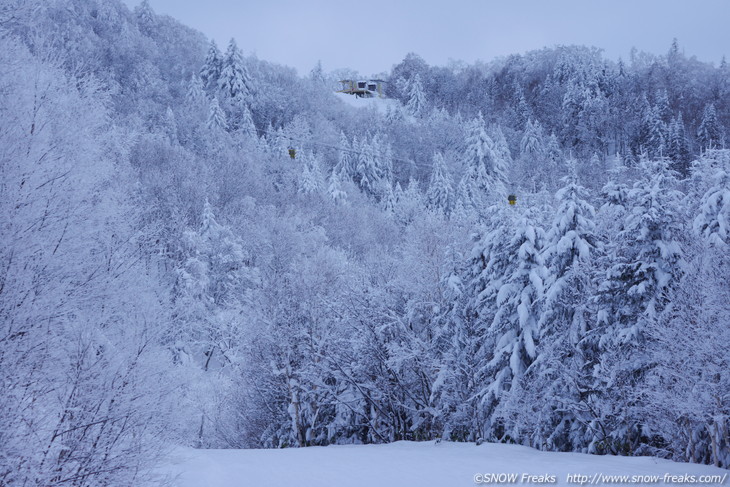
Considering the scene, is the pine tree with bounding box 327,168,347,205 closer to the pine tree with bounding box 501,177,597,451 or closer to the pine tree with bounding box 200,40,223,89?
the pine tree with bounding box 200,40,223,89

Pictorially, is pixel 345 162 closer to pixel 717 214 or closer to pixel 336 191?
pixel 336 191

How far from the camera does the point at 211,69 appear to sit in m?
85.1

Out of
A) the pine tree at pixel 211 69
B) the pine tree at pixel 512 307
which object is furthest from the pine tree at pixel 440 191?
the pine tree at pixel 512 307

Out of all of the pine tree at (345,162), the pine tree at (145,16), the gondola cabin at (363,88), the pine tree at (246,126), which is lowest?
the pine tree at (345,162)

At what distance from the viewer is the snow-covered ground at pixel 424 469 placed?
12234 millimetres

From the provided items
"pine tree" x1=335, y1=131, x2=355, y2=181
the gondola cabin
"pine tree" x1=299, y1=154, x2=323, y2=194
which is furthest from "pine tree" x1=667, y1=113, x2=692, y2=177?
the gondola cabin

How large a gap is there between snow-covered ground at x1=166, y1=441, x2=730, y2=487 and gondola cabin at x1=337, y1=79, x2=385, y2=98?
403 feet

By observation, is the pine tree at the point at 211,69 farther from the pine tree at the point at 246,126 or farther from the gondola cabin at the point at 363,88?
the gondola cabin at the point at 363,88

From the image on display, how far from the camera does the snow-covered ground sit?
12234mm

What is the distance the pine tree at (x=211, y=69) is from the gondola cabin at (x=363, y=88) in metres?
Answer: 51.0

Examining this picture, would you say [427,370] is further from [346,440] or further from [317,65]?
[317,65]

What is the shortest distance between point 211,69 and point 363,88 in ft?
182

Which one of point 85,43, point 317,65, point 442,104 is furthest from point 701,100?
point 85,43

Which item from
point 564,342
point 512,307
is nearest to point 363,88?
point 512,307
